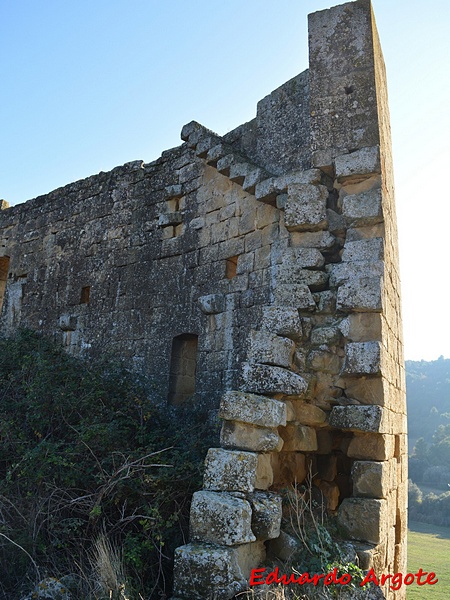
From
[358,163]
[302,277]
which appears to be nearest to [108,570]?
[302,277]

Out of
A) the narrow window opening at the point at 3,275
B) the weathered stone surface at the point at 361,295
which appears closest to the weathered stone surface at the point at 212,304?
the weathered stone surface at the point at 361,295

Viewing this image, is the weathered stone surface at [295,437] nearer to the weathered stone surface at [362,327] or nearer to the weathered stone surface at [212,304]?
the weathered stone surface at [362,327]

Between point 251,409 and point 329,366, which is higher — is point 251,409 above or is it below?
below

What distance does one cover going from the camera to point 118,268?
8375mm

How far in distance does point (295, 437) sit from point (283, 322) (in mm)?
965

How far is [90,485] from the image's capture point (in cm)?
435

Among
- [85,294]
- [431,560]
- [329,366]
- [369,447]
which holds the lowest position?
[431,560]

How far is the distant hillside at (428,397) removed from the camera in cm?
5688

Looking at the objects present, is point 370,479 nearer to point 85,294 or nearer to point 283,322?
point 283,322

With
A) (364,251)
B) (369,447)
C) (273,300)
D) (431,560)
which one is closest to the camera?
(369,447)

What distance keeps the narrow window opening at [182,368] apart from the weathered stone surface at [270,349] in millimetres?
2898

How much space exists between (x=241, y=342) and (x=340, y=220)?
2.11 metres

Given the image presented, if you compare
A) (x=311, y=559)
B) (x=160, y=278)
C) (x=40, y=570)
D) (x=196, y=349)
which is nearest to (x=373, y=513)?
(x=311, y=559)

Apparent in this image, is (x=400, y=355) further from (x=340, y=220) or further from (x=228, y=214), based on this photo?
(x=228, y=214)
